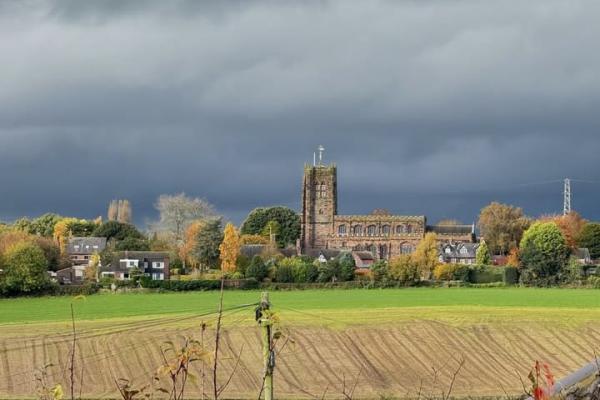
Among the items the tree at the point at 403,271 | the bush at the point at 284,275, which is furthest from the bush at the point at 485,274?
the bush at the point at 284,275

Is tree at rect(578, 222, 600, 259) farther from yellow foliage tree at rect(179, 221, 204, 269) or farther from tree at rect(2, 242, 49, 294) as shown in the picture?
tree at rect(2, 242, 49, 294)

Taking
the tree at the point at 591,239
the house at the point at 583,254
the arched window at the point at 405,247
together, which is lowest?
the house at the point at 583,254

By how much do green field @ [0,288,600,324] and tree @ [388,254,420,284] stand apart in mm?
11470

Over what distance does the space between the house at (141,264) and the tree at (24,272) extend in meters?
26.3

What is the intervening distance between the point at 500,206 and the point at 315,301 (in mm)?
89712

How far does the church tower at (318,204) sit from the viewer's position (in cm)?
15709

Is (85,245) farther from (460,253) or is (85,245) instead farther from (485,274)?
(485,274)

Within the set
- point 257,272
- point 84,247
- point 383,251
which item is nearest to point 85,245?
point 84,247

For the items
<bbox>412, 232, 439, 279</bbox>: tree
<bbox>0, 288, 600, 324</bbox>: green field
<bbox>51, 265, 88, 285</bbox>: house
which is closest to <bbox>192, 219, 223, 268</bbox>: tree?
<bbox>51, 265, 88, 285</bbox>: house

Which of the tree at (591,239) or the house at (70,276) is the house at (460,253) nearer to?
the tree at (591,239)

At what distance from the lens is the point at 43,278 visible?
92250 millimetres

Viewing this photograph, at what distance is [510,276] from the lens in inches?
4269

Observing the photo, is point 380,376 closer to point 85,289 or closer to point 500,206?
point 85,289

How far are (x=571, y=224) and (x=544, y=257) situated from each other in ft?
169
